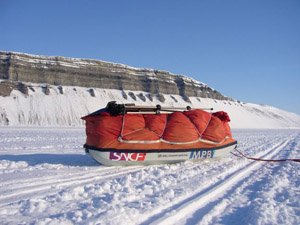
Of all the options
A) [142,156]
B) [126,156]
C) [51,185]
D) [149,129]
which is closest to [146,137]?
[149,129]

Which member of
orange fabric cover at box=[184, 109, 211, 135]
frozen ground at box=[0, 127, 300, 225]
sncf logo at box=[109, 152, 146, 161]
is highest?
orange fabric cover at box=[184, 109, 211, 135]

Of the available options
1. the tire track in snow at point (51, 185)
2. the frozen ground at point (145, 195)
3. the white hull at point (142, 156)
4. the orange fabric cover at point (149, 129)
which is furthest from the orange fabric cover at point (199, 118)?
the tire track in snow at point (51, 185)

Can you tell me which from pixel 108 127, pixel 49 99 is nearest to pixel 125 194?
pixel 108 127

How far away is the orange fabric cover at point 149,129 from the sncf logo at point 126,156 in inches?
6.6

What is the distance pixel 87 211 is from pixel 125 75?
104 m

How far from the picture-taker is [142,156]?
26.9 feet

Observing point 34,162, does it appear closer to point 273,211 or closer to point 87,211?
point 87,211

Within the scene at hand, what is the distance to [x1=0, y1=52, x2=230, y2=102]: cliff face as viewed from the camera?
87250mm

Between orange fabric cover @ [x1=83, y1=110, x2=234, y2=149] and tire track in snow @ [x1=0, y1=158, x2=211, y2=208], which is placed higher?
orange fabric cover @ [x1=83, y1=110, x2=234, y2=149]

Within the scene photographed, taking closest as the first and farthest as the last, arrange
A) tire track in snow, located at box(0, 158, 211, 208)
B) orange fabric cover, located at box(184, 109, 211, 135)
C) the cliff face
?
tire track in snow, located at box(0, 158, 211, 208)
orange fabric cover, located at box(184, 109, 211, 135)
the cliff face

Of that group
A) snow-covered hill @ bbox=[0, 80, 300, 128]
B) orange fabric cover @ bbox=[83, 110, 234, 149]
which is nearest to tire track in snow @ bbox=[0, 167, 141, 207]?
orange fabric cover @ bbox=[83, 110, 234, 149]

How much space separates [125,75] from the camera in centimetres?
10725

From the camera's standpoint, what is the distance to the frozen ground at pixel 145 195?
4059 mm

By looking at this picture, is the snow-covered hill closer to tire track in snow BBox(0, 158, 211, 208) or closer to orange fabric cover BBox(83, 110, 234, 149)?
orange fabric cover BBox(83, 110, 234, 149)
